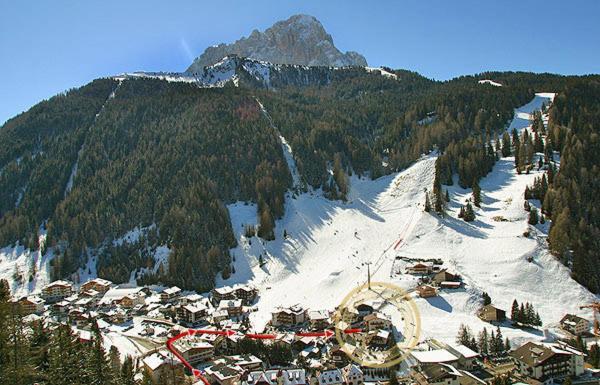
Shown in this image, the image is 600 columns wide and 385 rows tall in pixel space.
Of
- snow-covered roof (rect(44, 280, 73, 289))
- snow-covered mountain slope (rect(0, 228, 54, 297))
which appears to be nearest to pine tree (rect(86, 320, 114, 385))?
snow-covered roof (rect(44, 280, 73, 289))

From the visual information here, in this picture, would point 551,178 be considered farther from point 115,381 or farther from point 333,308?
point 115,381

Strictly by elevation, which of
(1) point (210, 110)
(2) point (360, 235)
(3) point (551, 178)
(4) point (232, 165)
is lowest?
(2) point (360, 235)

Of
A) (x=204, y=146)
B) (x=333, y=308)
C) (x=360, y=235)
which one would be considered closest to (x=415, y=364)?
(x=333, y=308)

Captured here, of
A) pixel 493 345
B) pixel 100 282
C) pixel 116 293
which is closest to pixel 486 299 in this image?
pixel 493 345

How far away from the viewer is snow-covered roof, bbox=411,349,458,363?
46188 millimetres

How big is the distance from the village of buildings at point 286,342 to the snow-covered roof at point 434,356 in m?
0.09

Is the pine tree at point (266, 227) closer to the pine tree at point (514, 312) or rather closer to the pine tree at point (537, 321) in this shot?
the pine tree at point (514, 312)

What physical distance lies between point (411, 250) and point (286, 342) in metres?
32.0

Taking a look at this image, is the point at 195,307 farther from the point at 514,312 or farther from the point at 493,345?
the point at 514,312

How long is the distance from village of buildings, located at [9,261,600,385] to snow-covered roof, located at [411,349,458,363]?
0.09 metres

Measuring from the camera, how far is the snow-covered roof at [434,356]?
46188 mm

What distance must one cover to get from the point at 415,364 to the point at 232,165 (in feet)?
269

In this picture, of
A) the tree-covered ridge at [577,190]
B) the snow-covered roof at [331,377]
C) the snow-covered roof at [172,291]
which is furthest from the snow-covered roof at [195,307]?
the tree-covered ridge at [577,190]

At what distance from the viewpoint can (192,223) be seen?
326ft
